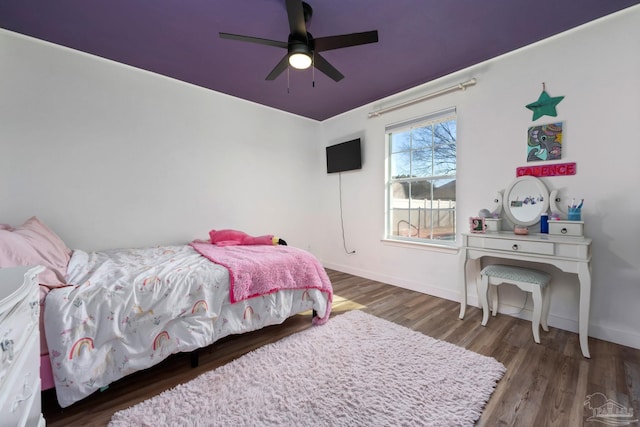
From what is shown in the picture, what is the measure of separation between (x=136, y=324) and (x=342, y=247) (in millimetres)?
2975

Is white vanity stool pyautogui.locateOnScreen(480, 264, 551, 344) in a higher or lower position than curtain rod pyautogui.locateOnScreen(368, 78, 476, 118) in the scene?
lower

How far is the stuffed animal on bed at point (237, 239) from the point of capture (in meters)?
2.76

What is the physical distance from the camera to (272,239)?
2771 millimetres

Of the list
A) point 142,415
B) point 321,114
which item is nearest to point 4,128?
point 142,415

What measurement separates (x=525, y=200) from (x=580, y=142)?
59 cm

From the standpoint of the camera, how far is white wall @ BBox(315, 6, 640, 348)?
1910 mm

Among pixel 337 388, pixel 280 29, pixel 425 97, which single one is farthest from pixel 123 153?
pixel 425 97

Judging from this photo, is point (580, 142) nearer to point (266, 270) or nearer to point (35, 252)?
point (266, 270)

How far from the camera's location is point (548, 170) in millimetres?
2229

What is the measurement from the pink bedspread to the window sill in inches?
55.5

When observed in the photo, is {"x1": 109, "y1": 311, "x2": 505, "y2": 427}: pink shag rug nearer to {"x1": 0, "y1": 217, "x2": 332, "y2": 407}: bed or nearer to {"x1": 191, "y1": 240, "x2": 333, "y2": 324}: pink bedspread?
{"x1": 0, "y1": 217, "x2": 332, "y2": 407}: bed

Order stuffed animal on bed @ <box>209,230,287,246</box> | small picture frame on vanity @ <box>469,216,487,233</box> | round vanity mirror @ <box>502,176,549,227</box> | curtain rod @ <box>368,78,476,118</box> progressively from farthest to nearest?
1. stuffed animal on bed @ <box>209,230,287,246</box>
2. curtain rod @ <box>368,78,476,118</box>
3. small picture frame on vanity @ <box>469,216,487,233</box>
4. round vanity mirror @ <box>502,176,549,227</box>

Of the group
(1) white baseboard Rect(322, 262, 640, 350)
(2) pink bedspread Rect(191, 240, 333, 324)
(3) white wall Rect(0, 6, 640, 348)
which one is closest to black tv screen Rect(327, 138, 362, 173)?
(3) white wall Rect(0, 6, 640, 348)

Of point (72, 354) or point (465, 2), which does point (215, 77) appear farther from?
point (72, 354)
